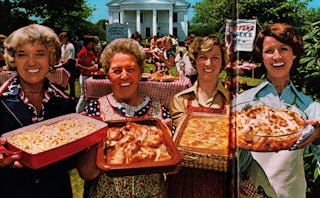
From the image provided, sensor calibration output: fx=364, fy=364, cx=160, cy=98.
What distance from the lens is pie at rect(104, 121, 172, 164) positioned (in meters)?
1.51

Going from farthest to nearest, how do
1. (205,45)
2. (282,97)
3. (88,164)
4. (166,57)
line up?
(166,57) < (205,45) < (282,97) < (88,164)

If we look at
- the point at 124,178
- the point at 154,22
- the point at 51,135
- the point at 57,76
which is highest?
the point at 154,22

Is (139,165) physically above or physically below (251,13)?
below

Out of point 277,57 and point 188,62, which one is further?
point 188,62

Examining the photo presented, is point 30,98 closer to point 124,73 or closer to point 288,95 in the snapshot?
point 124,73

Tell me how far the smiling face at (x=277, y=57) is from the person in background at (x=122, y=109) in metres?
0.56

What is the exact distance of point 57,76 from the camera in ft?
5.65

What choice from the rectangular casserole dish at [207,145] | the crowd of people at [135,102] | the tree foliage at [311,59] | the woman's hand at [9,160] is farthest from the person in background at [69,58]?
the tree foliage at [311,59]

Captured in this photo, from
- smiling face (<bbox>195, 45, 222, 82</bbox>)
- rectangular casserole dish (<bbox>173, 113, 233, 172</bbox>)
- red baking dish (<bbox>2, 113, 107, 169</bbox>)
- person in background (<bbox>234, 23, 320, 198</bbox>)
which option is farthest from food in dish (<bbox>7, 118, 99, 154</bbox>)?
person in background (<bbox>234, 23, 320, 198</bbox>)

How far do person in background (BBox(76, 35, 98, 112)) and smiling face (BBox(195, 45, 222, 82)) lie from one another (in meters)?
0.54

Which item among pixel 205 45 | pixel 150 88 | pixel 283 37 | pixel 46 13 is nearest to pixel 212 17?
pixel 205 45

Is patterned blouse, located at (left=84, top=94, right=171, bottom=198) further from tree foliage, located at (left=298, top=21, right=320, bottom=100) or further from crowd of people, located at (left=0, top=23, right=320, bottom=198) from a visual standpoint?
tree foliage, located at (left=298, top=21, right=320, bottom=100)

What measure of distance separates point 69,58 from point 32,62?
29cm

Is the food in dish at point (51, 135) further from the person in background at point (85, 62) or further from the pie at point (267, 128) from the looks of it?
the pie at point (267, 128)
